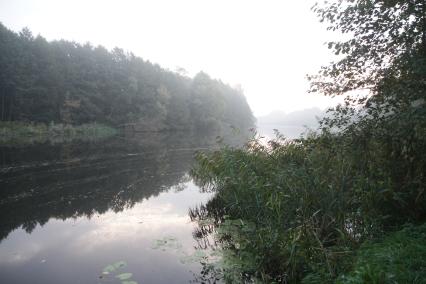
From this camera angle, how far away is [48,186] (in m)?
16.1

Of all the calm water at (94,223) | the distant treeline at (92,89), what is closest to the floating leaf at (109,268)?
the calm water at (94,223)

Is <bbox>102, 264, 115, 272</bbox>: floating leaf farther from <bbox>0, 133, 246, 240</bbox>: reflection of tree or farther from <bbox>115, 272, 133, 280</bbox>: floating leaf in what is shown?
<bbox>0, 133, 246, 240</bbox>: reflection of tree

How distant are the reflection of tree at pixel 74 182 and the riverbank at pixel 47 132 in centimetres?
1396

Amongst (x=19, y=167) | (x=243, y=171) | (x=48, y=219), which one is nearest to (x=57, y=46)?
(x=19, y=167)

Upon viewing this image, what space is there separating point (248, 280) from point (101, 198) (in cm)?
937

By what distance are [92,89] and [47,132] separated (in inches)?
621

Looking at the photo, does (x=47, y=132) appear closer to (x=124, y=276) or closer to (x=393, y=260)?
(x=124, y=276)

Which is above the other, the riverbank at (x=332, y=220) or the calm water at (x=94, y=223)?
the riverbank at (x=332, y=220)

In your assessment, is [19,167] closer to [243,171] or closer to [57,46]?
[243,171]

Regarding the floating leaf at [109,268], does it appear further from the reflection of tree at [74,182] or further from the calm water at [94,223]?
the reflection of tree at [74,182]

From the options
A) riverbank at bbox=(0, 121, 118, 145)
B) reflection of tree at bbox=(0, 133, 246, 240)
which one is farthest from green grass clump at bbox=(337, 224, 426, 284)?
riverbank at bbox=(0, 121, 118, 145)

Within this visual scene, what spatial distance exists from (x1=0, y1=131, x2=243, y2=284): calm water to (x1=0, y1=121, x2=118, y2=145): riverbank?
20439mm

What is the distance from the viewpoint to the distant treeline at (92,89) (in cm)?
4962

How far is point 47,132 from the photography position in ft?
152
